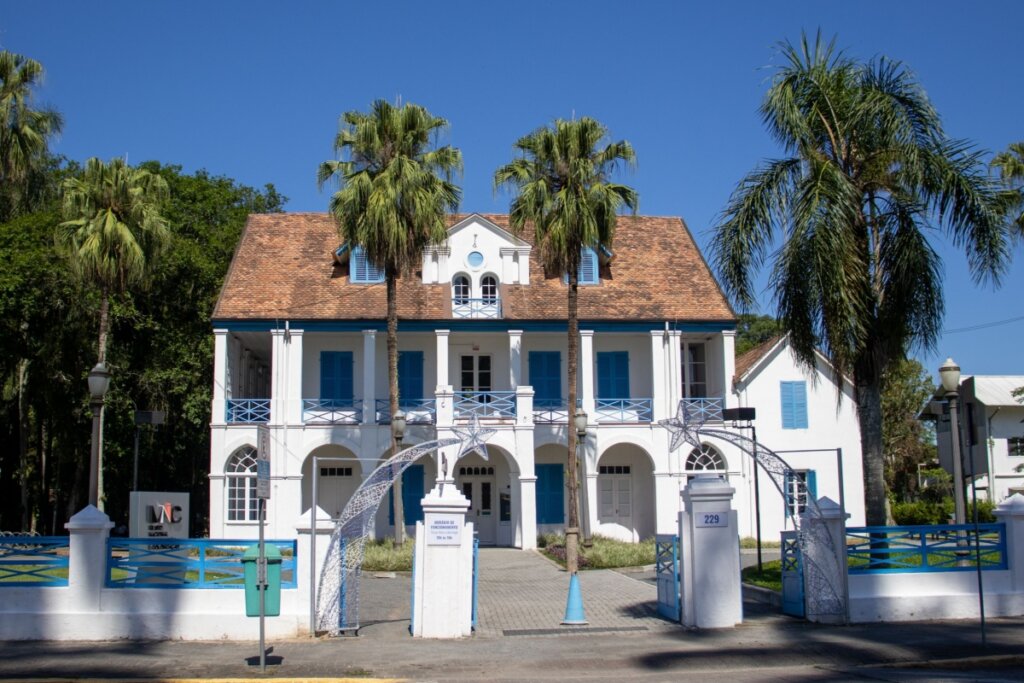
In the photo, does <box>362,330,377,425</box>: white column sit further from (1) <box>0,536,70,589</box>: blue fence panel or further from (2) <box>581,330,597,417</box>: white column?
(1) <box>0,536,70,589</box>: blue fence panel

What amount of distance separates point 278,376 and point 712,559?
17.7m

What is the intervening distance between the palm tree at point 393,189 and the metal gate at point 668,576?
34.2 ft

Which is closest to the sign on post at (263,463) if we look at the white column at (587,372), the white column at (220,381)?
the white column at (220,381)

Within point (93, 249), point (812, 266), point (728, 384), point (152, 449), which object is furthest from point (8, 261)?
point (812, 266)

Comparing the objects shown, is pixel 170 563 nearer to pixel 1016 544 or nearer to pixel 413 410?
pixel 1016 544

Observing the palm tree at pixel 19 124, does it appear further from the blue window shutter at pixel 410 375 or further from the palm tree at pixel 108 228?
the blue window shutter at pixel 410 375

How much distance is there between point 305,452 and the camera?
29.3 m

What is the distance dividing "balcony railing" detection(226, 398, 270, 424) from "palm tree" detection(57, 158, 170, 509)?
455cm

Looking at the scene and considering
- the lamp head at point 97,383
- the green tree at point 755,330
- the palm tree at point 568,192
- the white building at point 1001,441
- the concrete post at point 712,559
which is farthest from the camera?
the green tree at point 755,330

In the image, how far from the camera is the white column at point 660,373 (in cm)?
3022

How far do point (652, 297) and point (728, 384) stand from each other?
135 inches

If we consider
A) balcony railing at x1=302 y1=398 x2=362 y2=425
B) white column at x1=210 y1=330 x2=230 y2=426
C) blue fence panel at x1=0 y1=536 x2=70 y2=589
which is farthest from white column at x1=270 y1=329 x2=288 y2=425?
blue fence panel at x1=0 y1=536 x2=70 y2=589

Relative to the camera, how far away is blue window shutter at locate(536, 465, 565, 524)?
101ft

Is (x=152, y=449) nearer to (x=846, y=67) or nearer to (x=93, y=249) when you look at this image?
(x=93, y=249)
